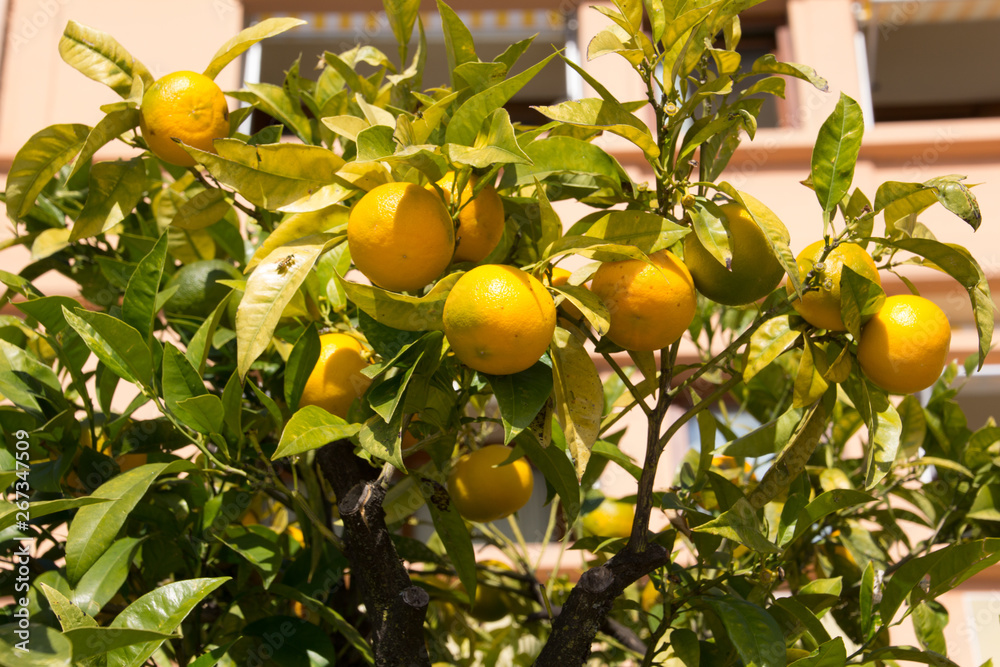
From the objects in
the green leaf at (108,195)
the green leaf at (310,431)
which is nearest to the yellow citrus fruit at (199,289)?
the green leaf at (108,195)

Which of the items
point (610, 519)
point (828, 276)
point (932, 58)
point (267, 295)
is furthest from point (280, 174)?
point (932, 58)

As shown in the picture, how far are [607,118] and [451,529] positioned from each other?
40 centimetres

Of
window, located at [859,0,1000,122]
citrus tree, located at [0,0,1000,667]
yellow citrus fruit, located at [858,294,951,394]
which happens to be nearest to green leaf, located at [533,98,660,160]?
citrus tree, located at [0,0,1000,667]

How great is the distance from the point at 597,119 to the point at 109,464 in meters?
0.57

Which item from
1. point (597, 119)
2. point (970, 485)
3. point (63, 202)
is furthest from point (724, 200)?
point (63, 202)

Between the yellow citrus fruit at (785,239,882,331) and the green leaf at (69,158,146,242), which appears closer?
the yellow citrus fruit at (785,239,882,331)

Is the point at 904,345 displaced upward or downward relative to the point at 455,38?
downward

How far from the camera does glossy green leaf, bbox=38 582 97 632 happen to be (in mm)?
567

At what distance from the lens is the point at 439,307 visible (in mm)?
567

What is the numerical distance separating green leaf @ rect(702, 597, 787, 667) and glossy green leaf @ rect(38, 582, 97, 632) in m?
0.48

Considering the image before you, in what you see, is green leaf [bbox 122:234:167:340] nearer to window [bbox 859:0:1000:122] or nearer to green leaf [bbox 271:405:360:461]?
green leaf [bbox 271:405:360:461]

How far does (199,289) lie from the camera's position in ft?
2.84

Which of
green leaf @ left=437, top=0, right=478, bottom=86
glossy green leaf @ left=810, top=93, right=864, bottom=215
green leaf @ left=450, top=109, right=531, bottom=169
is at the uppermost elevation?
green leaf @ left=437, top=0, right=478, bottom=86

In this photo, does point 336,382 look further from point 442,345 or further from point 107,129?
point 107,129
